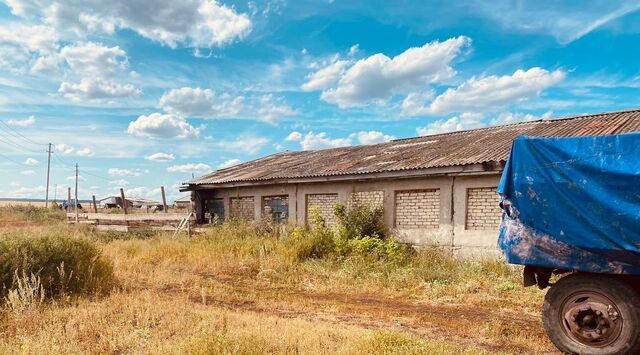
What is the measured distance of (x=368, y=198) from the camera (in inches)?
527

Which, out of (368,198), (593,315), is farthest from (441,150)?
(593,315)

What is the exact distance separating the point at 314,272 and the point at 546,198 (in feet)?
21.1

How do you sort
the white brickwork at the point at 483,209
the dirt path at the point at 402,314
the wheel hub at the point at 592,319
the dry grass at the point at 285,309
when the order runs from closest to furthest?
the wheel hub at the point at 592,319 < the dry grass at the point at 285,309 < the dirt path at the point at 402,314 < the white brickwork at the point at 483,209

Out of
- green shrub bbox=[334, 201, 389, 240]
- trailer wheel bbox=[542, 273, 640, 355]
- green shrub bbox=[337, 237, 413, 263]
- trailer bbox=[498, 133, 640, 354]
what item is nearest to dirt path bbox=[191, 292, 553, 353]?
trailer wheel bbox=[542, 273, 640, 355]

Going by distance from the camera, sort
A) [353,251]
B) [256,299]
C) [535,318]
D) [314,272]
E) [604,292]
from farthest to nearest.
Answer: [353,251]
[314,272]
[256,299]
[535,318]
[604,292]

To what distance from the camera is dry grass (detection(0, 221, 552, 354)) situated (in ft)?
16.6

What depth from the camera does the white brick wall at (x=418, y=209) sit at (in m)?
11.9

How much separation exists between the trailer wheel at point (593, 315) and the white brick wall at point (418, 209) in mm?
6777

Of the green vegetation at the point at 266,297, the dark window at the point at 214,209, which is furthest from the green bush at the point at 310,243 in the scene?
the dark window at the point at 214,209

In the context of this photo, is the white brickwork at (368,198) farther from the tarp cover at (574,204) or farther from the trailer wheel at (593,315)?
the trailer wheel at (593,315)

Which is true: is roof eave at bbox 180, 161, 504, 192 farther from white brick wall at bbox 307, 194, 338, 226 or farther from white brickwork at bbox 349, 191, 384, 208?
white brick wall at bbox 307, 194, 338, 226

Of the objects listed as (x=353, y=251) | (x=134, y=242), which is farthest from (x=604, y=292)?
(x=134, y=242)

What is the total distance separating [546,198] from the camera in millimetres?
4965

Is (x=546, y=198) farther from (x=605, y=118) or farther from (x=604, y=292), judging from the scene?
(x=605, y=118)
